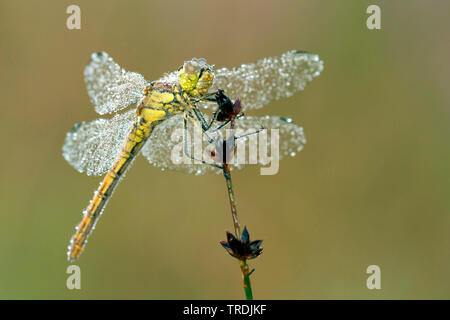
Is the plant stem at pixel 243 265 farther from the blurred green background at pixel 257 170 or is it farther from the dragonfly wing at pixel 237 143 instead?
the blurred green background at pixel 257 170

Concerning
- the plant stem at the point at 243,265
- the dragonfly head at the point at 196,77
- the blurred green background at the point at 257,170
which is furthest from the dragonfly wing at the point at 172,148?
the blurred green background at the point at 257,170

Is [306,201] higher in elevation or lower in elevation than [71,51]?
lower

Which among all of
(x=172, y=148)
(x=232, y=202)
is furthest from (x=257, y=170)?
(x=232, y=202)

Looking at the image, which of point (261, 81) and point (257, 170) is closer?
point (261, 81)

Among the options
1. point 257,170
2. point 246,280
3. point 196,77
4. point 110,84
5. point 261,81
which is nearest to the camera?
point 246,280

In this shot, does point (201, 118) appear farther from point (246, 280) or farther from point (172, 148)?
point (246, 280)

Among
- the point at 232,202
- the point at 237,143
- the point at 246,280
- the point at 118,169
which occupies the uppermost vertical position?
the point at 237,143

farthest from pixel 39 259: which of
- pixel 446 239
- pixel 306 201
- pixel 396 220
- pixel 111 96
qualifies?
pixel 446 239

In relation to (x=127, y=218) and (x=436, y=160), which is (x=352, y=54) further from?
(x=127, y=218)
